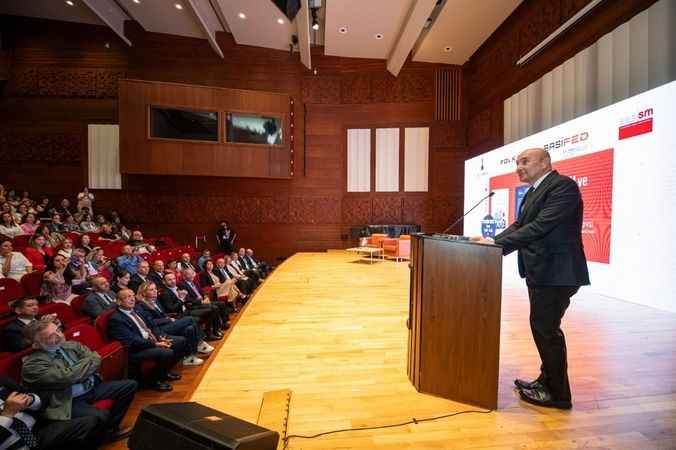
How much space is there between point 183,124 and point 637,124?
30.2 ft

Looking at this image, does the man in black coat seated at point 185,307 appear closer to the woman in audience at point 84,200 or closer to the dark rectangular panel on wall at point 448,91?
the woman in audience at point 84,200

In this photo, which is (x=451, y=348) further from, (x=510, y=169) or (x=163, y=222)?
(x=163, y=222)

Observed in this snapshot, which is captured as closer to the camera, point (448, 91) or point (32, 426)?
point (32, 426)

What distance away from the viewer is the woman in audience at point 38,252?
15.4ft

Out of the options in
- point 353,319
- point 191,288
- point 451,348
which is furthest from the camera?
point 191,288

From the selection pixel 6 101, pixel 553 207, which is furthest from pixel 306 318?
pixel 6 101

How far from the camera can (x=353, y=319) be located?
11.4ft

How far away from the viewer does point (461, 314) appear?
70.4 inches

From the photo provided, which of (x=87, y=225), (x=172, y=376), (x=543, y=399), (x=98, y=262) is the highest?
(x=87, y=225)

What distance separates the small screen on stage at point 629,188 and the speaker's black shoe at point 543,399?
2805 mm

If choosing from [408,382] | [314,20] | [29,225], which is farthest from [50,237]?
[314,20]

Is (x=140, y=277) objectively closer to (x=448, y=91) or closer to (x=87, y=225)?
(x=87, y=225)

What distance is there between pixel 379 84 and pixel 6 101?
10.4 meters

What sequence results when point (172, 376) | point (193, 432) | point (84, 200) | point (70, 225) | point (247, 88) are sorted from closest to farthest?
point (193, 432) < point (172, 376) < point (70, 225) < point (84, 200) < point (247, 88)
